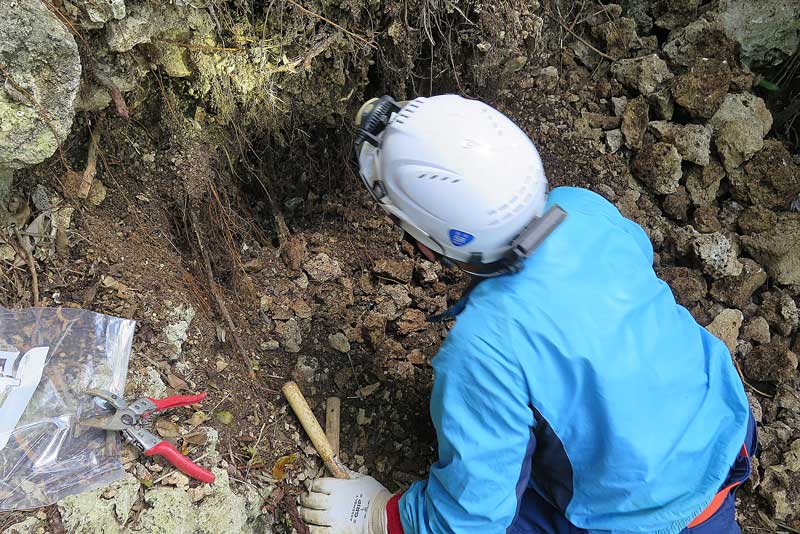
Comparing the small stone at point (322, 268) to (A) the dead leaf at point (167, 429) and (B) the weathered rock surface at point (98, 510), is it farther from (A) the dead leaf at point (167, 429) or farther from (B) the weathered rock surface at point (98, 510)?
(B) the weathered rock surface at point (98, 510)

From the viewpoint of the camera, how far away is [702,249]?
2535 mm

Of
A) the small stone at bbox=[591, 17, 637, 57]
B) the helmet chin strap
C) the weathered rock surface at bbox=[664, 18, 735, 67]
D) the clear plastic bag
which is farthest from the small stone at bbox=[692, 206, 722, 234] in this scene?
the clear plastic bag

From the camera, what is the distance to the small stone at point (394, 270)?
239 centimetres

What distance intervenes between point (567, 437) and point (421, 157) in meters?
0.73

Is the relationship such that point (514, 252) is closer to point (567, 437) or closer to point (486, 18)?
point (567, 437)

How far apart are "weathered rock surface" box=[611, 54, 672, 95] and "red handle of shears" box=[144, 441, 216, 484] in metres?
2.52

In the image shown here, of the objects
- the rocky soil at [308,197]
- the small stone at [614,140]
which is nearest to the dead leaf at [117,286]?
the rocky soil at [308,197]

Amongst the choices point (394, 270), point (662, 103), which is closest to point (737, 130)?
point (662, 103)

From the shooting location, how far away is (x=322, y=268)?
235cm

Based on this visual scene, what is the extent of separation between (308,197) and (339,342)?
685mm

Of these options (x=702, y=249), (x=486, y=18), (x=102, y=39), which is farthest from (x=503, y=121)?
(x=702, y=249)

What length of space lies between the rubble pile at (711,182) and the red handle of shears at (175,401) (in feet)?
6.29

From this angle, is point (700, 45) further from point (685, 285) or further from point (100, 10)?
point (100, 10)

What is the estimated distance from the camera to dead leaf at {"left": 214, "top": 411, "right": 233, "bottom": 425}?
1868 millimetres
